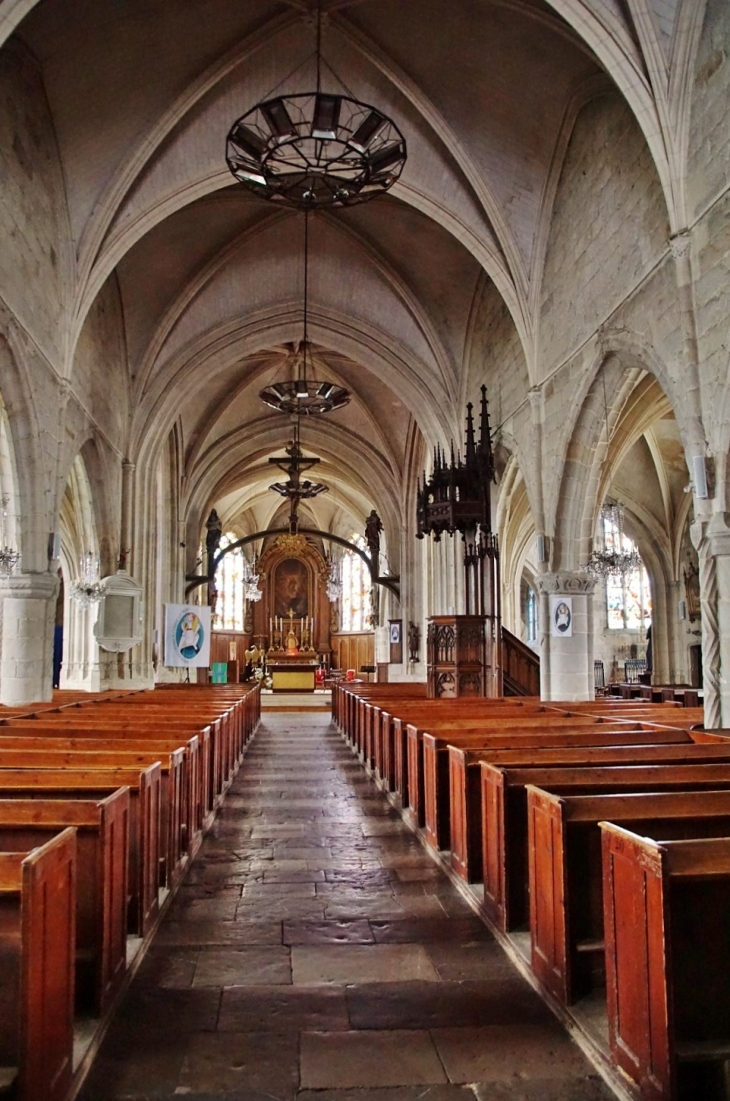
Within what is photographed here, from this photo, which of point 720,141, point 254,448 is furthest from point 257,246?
point 720,141

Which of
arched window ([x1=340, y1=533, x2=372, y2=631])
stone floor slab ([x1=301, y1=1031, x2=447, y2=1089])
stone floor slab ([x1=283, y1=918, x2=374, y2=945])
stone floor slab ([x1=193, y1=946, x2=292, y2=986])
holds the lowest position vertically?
stone floor slab ([x1=283, y1=918, x2=374, y2=945])

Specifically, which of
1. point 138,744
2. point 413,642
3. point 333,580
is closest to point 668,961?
point 138,744

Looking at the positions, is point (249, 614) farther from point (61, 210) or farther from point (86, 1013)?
point (86, 1013)

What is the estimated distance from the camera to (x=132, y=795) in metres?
4.40

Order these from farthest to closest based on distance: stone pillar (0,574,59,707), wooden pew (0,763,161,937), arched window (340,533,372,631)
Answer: arched window (340,533,372,631) < stone pillar (0,574,59,707) < wooden pew (0,763,161,937)

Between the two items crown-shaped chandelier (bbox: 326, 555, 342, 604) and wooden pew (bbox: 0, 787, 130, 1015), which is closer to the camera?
wooden pew (bbox: 0, 787, 130, 1015)

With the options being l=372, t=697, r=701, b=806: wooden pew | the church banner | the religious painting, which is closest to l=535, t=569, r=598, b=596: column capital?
l=372, t=697, r=701, b=806: wooden pew

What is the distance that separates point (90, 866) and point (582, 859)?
2.06 metres

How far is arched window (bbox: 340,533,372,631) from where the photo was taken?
39906 millimetres

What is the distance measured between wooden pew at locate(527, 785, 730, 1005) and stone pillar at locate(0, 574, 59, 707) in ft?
30.5

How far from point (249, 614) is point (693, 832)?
39.5 metres

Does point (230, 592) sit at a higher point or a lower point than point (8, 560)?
higher

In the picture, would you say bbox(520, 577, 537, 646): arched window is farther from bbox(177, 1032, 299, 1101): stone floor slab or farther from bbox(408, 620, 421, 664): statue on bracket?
bbox(177, 1032, 299, 1101): stone floor slab

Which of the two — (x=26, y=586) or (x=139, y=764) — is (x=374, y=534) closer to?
(x=26, y=586)
